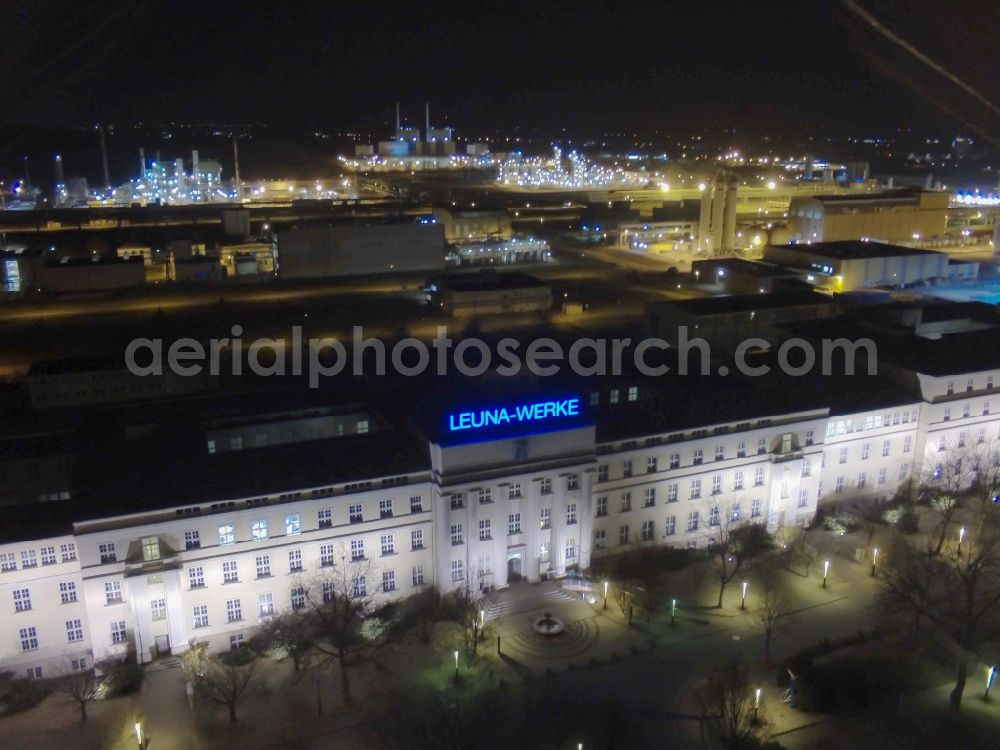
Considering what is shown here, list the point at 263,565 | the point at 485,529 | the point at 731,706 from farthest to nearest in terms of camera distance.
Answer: the point at 485,529
the point at 263,565
the point at 731,706

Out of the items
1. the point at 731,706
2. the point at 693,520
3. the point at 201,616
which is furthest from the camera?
the point at 693,520

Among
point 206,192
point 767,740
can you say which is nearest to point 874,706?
point 767,740

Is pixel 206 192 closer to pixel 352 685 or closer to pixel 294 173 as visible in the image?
pixel 294 173

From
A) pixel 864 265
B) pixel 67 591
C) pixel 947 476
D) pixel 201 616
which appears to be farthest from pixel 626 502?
pixel 864 265

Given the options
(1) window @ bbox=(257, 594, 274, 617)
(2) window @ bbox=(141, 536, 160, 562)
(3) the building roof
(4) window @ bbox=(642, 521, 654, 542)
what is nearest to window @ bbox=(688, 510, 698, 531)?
(4) window @ bbox=(642, 521, 654, 542)

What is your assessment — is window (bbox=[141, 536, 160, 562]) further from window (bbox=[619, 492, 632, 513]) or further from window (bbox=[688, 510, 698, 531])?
window (bbox=[688, 510, 698, 531])

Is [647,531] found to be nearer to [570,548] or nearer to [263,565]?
[570,548]

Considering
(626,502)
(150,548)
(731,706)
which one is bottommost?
(731,706)
